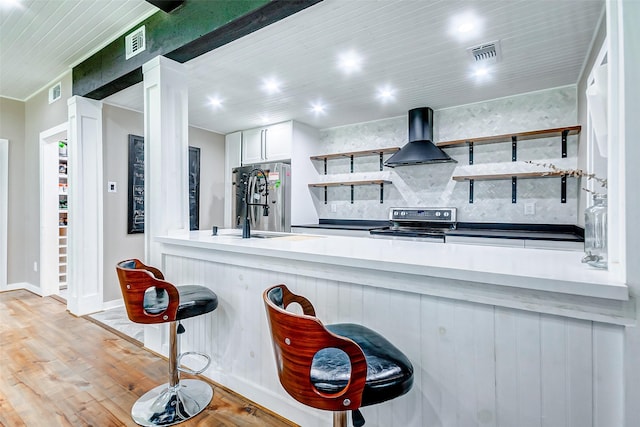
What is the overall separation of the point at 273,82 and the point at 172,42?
107 cm

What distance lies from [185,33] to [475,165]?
322 cm

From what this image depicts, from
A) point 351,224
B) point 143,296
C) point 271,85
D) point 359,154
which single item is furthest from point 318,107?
point 143,296

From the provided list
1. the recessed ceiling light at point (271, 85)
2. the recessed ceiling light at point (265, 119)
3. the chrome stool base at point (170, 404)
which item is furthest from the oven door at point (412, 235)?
the chrome stool base at point (170, 404)

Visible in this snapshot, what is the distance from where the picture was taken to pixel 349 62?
2.70 m

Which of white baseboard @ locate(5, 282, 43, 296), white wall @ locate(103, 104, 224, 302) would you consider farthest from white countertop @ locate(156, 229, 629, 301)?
white baseboard @ locate(5, 282, 43, 296)

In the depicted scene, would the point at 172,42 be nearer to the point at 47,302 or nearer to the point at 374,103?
the point at 374,103

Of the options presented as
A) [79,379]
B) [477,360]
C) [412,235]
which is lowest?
[79,379]

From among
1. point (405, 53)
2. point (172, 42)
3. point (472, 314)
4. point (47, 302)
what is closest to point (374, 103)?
point (405, 53)

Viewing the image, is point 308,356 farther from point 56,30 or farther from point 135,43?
point 56,30

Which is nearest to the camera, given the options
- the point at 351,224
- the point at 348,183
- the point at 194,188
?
the point at 348,183

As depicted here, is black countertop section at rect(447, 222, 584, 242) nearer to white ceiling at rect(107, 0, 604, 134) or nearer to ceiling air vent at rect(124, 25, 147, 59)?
white ceiling at rect(107, 0, 604, 134)

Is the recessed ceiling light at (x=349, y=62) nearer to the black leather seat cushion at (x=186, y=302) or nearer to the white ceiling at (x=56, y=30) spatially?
the white ceiling at (x=56, y=30)

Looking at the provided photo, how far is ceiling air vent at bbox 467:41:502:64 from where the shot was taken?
7.75 ft

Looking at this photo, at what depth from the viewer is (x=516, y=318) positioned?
108 cm
